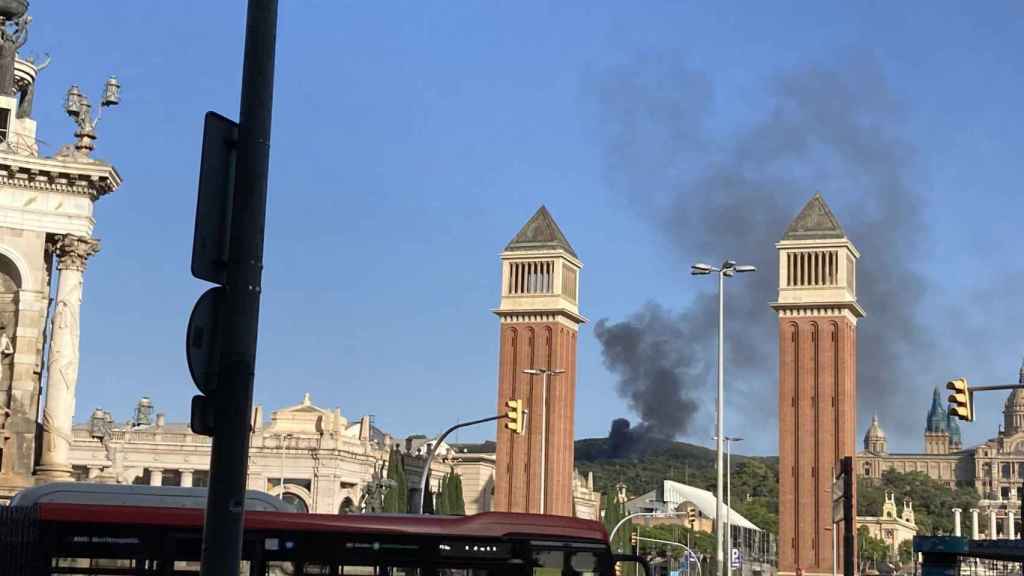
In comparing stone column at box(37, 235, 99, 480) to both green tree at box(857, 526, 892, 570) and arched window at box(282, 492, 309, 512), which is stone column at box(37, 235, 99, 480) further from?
green tree at box(857, 526, 892, 570)

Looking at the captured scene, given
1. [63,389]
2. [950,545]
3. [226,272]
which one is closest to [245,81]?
[226,272]

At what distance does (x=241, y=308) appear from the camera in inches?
256

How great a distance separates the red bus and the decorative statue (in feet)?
61.7

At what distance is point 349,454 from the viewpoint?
97188 millimetres

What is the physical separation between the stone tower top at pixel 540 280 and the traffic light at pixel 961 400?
74.8 m

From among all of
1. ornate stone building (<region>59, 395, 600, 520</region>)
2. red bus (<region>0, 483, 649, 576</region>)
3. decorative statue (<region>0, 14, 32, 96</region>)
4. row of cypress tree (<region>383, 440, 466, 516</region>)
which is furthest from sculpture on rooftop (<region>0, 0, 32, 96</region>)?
ornate stone building (<region>59, 395, 600, 520</region>)

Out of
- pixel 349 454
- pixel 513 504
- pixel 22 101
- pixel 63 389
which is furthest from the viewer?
pixel 513 504

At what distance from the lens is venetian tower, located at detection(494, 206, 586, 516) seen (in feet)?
347

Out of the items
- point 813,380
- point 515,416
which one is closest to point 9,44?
point 515,416

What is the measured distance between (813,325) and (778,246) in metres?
6.24

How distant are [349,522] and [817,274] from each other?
86.7 meters

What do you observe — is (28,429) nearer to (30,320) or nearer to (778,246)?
(30,320)

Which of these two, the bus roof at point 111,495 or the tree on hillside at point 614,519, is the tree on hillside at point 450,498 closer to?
the tree on hillside at point 614,519

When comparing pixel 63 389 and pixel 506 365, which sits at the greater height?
pixel 506 365
